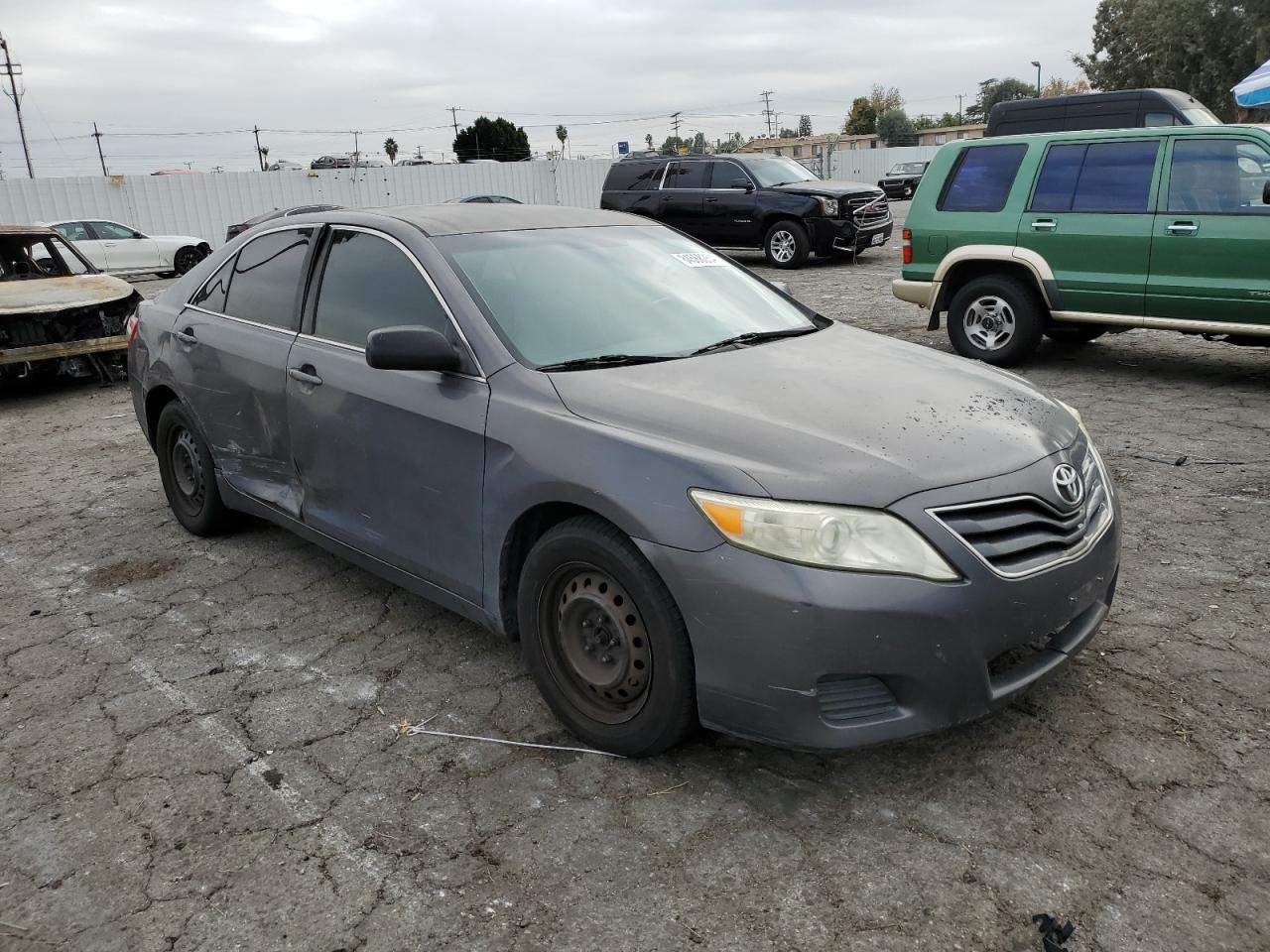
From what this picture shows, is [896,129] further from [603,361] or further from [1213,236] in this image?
[603,361]

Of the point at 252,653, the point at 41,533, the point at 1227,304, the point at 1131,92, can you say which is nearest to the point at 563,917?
the point at 252,653

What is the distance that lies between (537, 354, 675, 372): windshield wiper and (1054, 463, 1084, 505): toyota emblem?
1.26 metres

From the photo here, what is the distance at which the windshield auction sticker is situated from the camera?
4.07 metres

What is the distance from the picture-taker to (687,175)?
58.6 feet

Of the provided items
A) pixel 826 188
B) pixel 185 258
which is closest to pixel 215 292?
pixel 826 188

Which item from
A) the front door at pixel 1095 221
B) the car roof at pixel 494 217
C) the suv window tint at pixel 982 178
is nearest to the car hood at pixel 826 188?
the suv window tint at pixel 982 178

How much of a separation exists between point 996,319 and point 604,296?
5844 mm

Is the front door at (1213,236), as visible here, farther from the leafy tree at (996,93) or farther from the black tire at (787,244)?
the leafy tree at (996,93)

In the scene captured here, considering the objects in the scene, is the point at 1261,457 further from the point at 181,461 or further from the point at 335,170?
the point at 335,170

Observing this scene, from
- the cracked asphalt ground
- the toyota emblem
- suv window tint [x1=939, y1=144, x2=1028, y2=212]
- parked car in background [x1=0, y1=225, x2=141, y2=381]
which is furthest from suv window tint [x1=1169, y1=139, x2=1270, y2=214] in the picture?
parked car in background [x1=0, y1=225, x2=141, y2=381]

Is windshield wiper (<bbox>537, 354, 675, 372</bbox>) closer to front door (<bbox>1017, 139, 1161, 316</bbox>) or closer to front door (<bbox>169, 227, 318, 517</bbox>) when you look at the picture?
front door (<bbox>169, 227, 318, 517</bbox>)

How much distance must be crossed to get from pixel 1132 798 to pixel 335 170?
107 feet

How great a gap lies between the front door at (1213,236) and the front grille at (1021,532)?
5261mm

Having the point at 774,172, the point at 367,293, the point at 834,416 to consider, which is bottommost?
the point at 834,416
